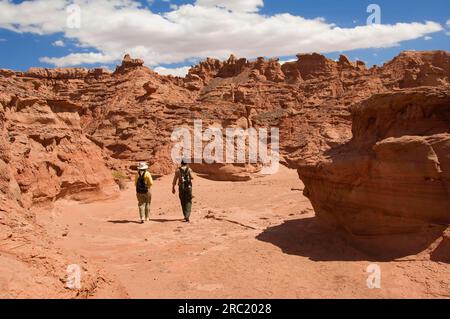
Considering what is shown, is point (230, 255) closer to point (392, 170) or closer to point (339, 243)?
Answer: point (339, 243)

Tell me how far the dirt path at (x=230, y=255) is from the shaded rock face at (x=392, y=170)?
0.52 meters

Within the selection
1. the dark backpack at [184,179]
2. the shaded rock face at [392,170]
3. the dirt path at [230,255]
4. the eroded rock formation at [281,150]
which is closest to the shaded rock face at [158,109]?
the eroded rock formation at [281,150]

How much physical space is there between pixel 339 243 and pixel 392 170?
55.1 inches

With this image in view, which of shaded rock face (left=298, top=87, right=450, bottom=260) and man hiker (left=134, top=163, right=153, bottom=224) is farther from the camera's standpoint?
man hiker (left=134, top=163, right=153, bottom=224)

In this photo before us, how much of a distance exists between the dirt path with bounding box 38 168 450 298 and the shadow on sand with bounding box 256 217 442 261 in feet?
0.05

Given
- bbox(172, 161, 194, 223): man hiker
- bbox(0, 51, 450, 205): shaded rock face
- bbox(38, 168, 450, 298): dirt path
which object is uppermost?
bbox(0, 51, 450, 205): shaded rock face

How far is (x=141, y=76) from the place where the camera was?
3269 centimetres

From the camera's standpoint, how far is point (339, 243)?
20.7 ft

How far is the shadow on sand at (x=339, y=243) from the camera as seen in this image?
5.38 meters

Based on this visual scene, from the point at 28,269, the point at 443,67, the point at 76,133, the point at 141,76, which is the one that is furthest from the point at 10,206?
the point at 443,67

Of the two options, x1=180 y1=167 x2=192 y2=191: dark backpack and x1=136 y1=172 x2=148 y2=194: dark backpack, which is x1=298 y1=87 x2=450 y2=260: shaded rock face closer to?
x1=180 y1=167 x2=192 y2=191: dark backpack

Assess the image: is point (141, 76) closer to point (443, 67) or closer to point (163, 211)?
point (163, 211)

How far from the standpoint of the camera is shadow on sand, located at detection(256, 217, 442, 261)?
5.38m

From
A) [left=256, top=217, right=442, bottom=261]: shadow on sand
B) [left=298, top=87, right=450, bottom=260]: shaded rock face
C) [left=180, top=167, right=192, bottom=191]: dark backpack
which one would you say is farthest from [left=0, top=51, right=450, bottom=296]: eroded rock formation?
[left=180, top=167, right=192, bottom=191]: dark backpack
